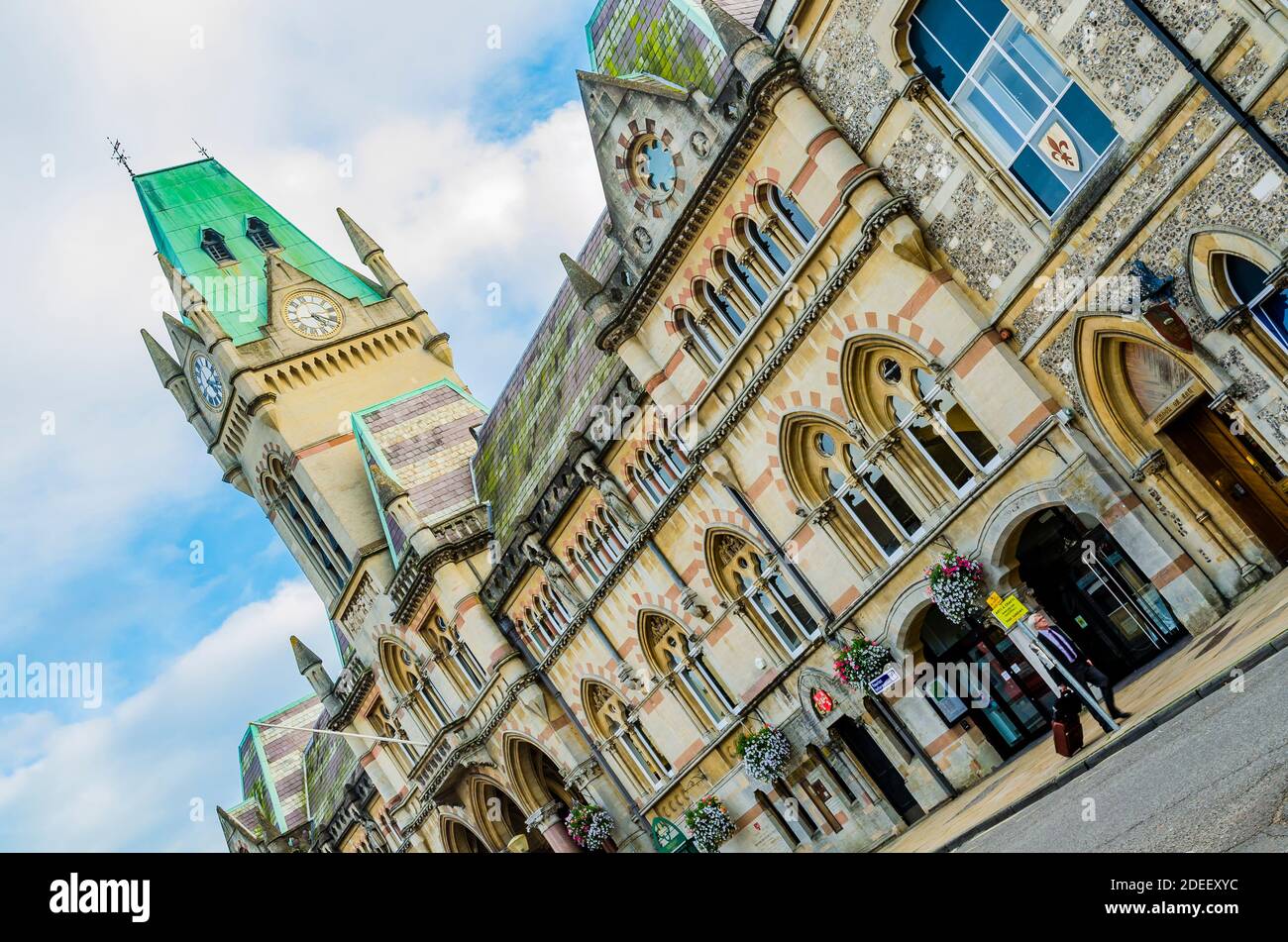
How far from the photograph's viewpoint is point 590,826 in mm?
28922

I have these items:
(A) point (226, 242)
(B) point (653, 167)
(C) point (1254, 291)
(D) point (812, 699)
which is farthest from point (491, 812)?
(C) point (1254, 291)

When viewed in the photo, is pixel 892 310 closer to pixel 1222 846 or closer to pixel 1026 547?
pixel 1026 547

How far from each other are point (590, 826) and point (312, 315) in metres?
22.8

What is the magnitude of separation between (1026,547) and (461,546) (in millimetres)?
17622

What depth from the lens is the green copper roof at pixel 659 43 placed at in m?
23.6

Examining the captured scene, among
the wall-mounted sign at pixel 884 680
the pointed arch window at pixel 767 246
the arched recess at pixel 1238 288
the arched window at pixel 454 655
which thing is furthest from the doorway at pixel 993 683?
the arched window at pixel 454 655

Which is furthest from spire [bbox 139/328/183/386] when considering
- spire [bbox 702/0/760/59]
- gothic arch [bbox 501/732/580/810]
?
spire [bbox 702/0/760/59]

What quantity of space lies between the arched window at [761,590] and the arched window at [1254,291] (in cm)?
1070

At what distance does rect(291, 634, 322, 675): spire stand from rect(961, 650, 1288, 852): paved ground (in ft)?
115

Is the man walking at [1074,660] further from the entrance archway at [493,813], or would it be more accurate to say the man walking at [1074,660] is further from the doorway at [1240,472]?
the entrance archway at [493,813]

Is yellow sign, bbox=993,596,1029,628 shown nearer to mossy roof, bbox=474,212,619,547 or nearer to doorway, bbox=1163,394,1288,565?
doorway, bbox=1163,394,1288,565

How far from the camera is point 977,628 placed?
2172 centimetres
